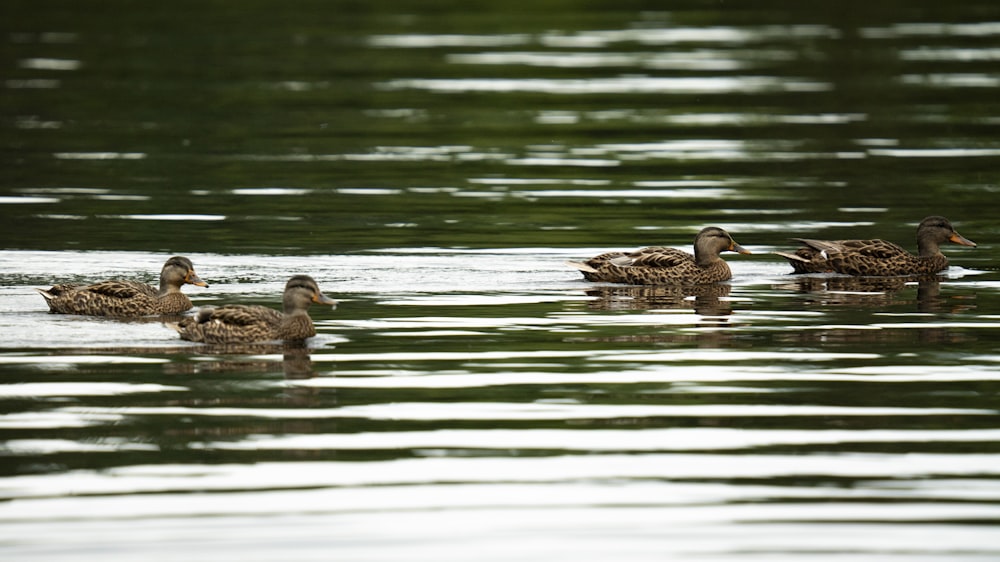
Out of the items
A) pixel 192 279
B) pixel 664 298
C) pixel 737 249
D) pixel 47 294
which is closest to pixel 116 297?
pixel 47 294

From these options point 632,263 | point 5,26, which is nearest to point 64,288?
point 632,263

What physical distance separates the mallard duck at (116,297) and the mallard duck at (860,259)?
6.09m

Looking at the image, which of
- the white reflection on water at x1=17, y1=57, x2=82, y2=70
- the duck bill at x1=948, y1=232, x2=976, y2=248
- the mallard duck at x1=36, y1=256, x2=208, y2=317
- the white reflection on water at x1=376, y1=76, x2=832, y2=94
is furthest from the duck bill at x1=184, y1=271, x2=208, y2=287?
the white reflection on water at x1=17, y1=57, x2=82, y2=70

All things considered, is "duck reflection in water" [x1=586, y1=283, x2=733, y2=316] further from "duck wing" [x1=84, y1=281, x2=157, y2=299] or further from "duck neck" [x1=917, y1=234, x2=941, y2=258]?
"duck wing" [x1=84, y1=281, x2=157, y2=299]

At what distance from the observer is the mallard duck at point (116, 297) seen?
1725 cm

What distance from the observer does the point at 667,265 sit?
19.6 m

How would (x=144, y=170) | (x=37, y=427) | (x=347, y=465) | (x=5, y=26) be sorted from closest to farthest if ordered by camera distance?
(x=347, y=465)
(x=37, y=427)
(x=144, y=170)
(x=5, y=26)

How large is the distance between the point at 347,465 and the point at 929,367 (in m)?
5.00

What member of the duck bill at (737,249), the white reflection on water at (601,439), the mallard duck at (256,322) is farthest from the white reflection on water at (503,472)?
the duck bill at (737,249)

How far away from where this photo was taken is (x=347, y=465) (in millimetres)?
11727

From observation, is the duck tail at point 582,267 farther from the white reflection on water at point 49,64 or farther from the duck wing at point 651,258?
the white reflection on water at point 49,64

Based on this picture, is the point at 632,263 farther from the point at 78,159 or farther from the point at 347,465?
the point at 78,159

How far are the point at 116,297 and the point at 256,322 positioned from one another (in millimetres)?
2030

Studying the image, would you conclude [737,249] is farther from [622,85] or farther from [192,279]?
[622,85]
